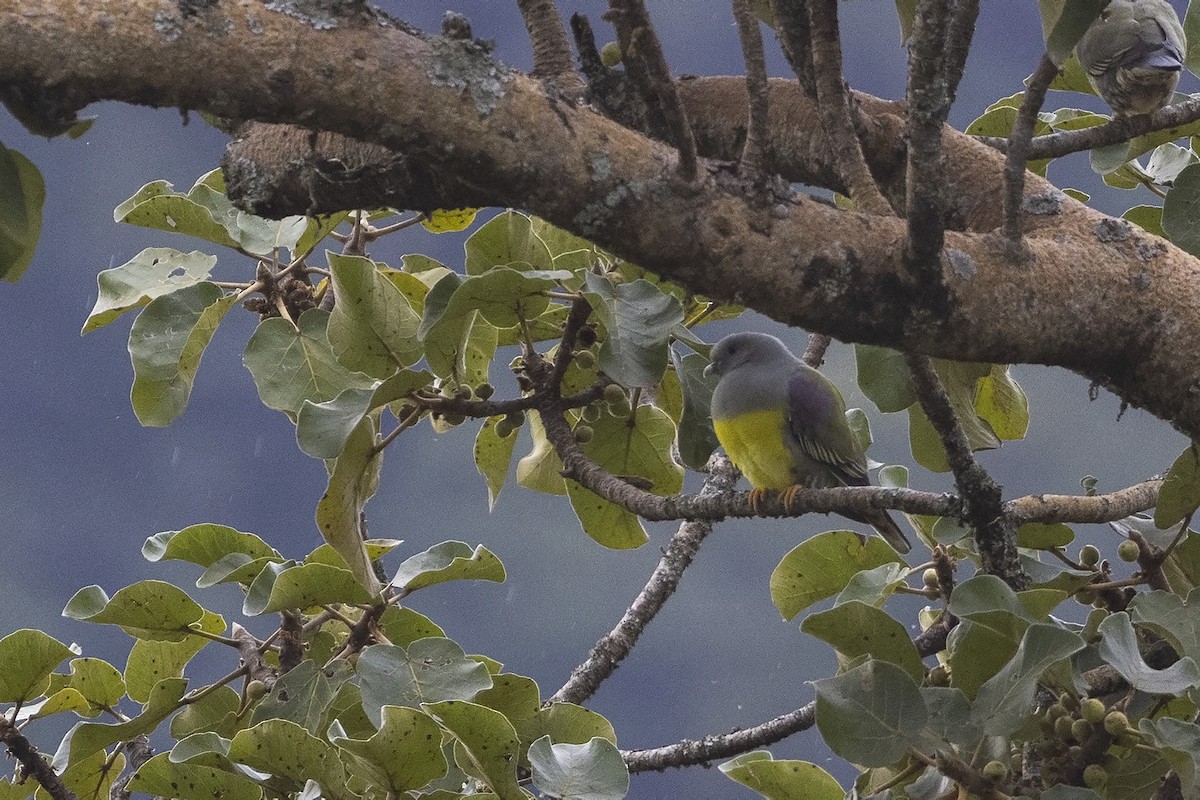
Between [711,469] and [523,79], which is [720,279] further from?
[711,469]

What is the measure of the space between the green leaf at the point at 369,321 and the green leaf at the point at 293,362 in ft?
0.33

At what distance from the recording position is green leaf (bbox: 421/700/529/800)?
1683mm

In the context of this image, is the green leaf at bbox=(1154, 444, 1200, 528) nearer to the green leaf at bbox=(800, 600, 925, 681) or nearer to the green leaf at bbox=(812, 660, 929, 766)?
the green leaf at bbox=(800, 600, 925, 681)

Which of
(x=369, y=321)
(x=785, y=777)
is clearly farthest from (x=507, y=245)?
(x=785, y=777)

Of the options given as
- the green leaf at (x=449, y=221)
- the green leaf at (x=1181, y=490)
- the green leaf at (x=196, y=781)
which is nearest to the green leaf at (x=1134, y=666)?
the green leaf at (x=1181, y=490)

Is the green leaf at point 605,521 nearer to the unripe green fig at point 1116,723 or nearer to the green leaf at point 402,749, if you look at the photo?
the green leaf at point 402,749

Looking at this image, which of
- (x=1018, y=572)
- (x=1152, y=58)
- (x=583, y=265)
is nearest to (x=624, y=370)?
(x=583, y=265)

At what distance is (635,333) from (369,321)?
0.51m

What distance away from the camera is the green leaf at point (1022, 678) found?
4.93 feet

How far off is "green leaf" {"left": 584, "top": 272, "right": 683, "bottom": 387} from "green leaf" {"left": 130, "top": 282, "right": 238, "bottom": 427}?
2.82ft

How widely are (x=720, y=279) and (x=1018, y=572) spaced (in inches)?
26.3

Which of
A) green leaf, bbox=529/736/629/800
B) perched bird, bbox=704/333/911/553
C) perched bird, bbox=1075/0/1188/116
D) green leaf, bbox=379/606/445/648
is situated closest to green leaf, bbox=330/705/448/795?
green leaf, bbox=529/736/629/800

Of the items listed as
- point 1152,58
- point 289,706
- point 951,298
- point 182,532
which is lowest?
point 289,706

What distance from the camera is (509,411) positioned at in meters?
2.14
